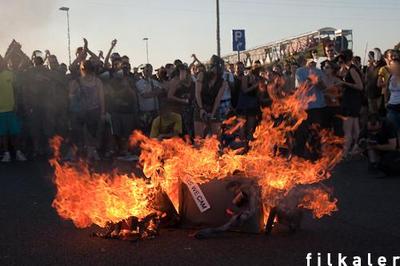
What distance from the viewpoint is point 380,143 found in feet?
29.6

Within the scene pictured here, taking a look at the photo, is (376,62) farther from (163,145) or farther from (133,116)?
(163,145)

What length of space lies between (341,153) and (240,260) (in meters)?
6.05

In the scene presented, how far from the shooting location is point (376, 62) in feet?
40.4

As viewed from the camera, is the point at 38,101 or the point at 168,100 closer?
the point at 168,100

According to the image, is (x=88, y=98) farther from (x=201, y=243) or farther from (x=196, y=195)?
(x=201, y=243)

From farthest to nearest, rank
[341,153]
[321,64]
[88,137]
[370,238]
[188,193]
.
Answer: [321,64]
[88,137]
[341,153]
[188,193]
[370,238]

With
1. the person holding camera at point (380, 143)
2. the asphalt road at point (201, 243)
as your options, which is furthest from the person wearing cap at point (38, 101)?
the person holding camera at point (380, 143)

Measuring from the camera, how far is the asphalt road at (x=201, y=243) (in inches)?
184

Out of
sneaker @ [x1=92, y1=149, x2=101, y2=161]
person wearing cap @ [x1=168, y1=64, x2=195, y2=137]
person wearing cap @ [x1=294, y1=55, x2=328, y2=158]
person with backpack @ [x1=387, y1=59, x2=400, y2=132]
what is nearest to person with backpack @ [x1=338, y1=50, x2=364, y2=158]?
Result: person wearing cap @ [x1=294, y1=55, x2=328, y2=158]

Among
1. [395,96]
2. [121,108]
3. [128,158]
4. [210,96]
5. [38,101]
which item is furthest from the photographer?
[38,101]

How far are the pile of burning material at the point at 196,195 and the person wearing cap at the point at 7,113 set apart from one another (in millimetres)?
6019

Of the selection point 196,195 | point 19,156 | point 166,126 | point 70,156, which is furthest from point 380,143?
point 19,156

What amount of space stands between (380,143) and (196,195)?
14.7 feet

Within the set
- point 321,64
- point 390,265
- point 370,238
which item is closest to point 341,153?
point 321,64
